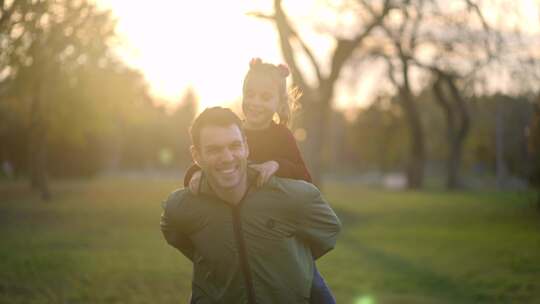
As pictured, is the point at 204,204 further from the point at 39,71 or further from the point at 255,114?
the point at 39,71

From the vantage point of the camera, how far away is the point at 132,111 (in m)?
37.3

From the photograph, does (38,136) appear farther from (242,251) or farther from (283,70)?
(242,251)

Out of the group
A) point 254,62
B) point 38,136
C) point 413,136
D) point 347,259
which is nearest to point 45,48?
point 38,136

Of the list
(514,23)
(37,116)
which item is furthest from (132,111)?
(514,23)

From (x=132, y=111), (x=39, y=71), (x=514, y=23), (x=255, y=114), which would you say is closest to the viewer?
(x=255, y=114)

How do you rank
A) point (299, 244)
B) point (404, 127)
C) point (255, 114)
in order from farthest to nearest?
point (404, 127), point (255, 114), point (299, 244)

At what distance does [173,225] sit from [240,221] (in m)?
0.39

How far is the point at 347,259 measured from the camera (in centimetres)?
1477

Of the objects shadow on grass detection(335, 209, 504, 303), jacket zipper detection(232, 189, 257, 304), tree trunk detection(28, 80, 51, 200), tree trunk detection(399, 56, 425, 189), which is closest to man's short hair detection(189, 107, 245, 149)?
jacket zipper detection(232, 189, 257, 304)

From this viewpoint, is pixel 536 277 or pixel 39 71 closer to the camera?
pixel 536 277

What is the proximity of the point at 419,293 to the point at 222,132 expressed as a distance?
8134mm

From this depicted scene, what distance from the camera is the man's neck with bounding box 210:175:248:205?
3.52 meters

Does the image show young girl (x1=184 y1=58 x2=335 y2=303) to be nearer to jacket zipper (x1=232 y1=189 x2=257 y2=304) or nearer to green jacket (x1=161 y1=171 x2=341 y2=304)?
green jacket (x1=161 y1=171 x2=341 y2=304)

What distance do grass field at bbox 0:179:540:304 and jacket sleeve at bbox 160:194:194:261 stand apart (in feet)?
20.9
